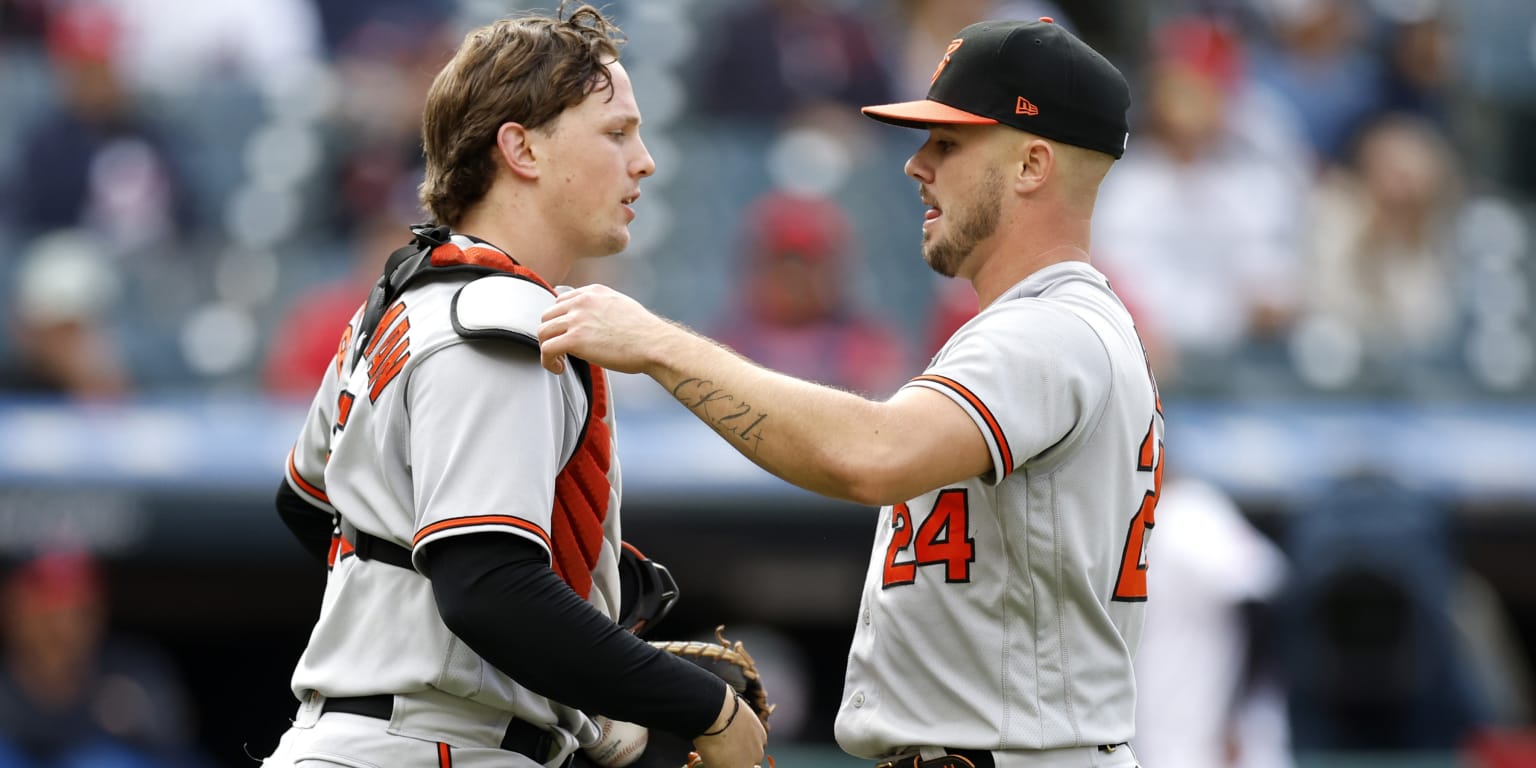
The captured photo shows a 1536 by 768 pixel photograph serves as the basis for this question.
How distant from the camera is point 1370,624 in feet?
22.9

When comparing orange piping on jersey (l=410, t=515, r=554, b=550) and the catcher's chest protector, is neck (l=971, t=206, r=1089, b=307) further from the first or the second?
orange piping on jersey (l=410, t=515, r=554, b=550)

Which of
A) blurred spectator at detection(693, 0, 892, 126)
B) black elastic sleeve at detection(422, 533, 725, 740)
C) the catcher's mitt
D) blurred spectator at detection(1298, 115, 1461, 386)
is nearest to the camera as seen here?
black elastic sleeve at detection(422, 533, 725, 740)

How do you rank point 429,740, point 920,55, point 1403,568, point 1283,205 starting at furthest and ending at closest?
point 920,55, point 1283,205, point 1403,568, point 429,740

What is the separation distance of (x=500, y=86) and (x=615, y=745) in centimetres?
108

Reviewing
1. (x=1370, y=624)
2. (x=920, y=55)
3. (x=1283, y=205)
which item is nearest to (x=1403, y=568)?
(x=1370, y=624)

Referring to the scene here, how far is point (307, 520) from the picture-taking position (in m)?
3.37

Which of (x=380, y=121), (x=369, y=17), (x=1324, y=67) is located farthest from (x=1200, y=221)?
(x=369, y=17)

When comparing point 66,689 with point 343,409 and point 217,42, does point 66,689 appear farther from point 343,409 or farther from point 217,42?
point 343,409

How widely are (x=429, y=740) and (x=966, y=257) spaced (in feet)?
3.81

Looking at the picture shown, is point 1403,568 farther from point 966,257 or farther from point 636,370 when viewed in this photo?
point 636,370

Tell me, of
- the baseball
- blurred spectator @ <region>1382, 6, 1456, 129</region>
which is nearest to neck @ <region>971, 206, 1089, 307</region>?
the baseball

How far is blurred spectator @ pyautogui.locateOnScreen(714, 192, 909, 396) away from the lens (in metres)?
7.62

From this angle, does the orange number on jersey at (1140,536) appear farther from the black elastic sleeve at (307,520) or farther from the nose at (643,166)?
the black elastic sleeve at (307,520)

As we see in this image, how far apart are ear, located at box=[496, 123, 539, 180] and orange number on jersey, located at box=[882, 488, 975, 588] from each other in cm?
81
